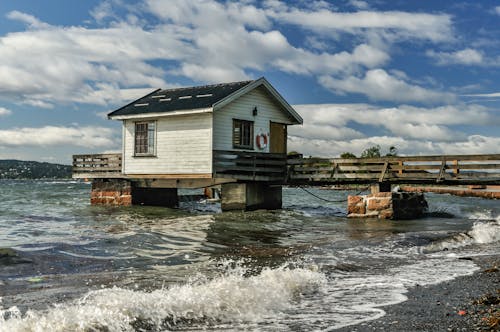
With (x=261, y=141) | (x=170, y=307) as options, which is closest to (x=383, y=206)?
(x=261, y=141)

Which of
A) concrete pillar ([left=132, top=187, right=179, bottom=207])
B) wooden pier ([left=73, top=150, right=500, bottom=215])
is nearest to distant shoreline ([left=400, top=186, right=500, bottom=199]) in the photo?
wooden pier ([left=73, top=150, right=500, bottom=215])

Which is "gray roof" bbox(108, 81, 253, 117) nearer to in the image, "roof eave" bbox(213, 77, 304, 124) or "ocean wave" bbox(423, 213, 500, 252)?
"roof eave" bbox(213, 77, 304, 124)

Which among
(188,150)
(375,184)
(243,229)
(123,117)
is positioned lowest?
(243,229)

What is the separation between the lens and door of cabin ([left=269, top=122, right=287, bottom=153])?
2489 centimetres

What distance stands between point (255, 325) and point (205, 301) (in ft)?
2.81

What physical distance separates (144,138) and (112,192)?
11.9ft

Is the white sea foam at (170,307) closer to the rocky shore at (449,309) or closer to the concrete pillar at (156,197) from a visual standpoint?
the rocky shore at (449,309)

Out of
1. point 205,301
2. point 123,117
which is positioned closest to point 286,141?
point 123,117

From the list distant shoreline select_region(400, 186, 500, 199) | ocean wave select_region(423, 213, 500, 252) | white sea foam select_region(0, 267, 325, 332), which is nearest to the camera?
white sea foam select_region(0, 267, 325, 332)

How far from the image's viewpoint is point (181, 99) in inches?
931

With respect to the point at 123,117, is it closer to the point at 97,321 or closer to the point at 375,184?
the point at 375,184

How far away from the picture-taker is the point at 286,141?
2600cm

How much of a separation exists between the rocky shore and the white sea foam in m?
1.28

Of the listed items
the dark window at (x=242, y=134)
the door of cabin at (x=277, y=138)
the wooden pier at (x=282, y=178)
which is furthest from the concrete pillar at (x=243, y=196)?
the door of cabin at (x=277, y=138)
